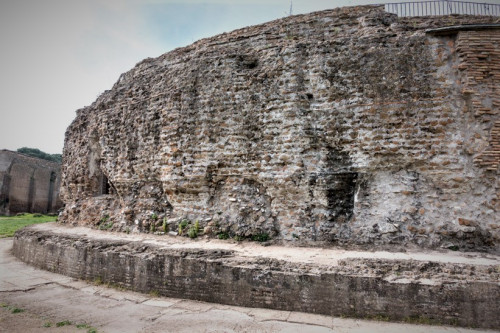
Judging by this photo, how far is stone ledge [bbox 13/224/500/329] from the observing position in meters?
3.64

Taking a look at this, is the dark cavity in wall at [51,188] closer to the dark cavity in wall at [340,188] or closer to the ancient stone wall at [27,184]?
the ancient stone wall at [27,184]

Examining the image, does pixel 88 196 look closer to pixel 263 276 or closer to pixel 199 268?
pixel 199 268

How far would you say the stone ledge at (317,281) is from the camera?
3639 mm

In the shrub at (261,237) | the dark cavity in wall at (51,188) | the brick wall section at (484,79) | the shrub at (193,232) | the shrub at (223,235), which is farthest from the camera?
the dark cavity in wall at (51,188)

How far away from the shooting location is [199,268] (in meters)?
4.79

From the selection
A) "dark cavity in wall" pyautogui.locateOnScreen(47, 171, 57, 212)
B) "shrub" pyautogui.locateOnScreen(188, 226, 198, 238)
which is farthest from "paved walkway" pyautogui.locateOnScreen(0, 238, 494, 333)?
"dark cavity in wall" pyautogui.locateOnScreen(47, 171, 57, 212)

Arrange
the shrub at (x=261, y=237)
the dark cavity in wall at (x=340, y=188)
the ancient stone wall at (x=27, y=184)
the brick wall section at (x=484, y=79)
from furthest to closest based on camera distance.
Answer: the ancient stone wall at (x=27, y=184) → the shrub at (x=261, y=237) → the dark cavity in wall at (x=340, y=188) → the brick wall section at (x=484, y=79)

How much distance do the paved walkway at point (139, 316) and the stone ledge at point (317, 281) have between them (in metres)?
0.14

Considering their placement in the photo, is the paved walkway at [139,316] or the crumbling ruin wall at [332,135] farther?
the crumbling ruin wall at [332,135]

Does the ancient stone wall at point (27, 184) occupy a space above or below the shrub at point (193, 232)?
above

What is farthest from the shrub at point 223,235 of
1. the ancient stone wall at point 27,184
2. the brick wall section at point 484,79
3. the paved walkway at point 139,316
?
the ancient stone wall at point 27,184

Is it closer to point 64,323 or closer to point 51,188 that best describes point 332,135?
point 64,323

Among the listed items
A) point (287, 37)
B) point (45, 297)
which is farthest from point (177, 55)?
point (45, 297)

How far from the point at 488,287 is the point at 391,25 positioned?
475 cm
